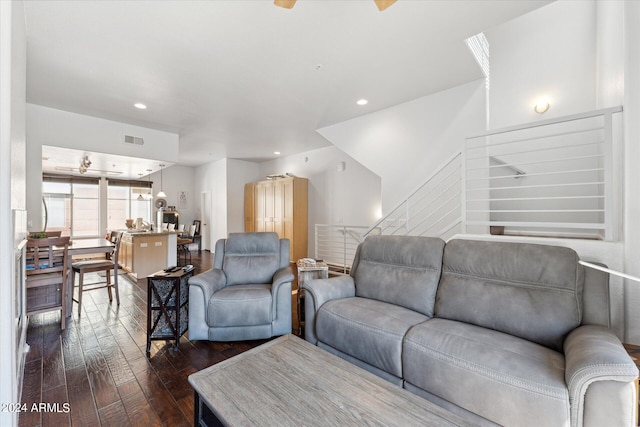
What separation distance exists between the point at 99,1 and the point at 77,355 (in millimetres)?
2853

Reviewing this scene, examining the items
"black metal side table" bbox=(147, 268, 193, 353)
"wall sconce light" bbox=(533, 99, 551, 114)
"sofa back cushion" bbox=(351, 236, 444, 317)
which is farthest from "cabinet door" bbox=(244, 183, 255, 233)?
"wall sconce light" bbox=(533, 99, 551, 114)

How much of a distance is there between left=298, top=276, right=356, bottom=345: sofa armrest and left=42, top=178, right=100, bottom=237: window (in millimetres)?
7904

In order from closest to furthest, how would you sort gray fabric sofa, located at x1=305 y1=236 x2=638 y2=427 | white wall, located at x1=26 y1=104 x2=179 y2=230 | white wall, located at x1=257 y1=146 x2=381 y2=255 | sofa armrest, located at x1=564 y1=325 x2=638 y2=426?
sofa armrest, located at x1=564 y1=325 x2=638 y2=426
gray fabric sofa, located at x1=305 y1=236 x2=638 y2=427
white wall, located at x1=26 y1=104 x2=179 y2=230
white wall, located at x1=257 y1=146 x2=381 y2=255

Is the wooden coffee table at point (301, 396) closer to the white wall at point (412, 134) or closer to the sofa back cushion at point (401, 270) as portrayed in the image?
the sofa back cushion at point (401, 270)

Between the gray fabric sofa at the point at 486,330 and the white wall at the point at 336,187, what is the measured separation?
3067mm

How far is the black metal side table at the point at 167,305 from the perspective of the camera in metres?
2.36

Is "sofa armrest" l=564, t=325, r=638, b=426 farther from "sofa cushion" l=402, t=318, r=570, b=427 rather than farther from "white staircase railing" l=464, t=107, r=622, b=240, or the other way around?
"white staircase railing" l=464, t=107, r=622, b=240

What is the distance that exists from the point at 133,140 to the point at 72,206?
437cm

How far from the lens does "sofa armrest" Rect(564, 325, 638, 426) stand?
1037 mm

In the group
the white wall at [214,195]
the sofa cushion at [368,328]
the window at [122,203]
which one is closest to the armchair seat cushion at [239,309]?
the sofa cushion at [368,328]

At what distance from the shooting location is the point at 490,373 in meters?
1.32

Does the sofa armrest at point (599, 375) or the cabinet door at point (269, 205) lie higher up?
the cabinet door at point (269, 205)

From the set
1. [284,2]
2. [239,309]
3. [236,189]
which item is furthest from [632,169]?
Answer: [236,189]

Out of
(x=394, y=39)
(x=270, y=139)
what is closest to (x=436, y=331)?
(x=394, y=39)
